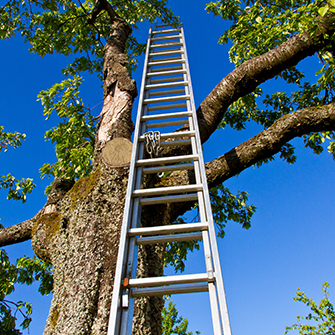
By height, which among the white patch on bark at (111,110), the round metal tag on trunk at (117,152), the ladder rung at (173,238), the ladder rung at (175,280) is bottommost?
the ladder rung at (175,280)

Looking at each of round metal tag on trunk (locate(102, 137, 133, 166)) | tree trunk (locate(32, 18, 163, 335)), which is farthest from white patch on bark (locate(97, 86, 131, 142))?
round metal tag on trunk (locate(102, 137, 133, 166))

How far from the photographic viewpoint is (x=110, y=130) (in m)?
3.60

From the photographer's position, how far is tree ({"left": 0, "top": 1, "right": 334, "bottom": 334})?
2.22 meters

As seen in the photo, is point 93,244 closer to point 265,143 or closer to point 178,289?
point 178,289

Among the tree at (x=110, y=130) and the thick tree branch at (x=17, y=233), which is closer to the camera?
the tree at (x=110, y=130)

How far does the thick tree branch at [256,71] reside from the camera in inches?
152

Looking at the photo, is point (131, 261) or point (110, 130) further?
point (110, 130)

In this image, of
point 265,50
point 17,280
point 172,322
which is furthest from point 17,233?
point 172,322

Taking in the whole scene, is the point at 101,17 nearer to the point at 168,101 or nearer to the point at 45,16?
the point at 45,16

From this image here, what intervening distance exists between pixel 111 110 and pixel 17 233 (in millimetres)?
2208

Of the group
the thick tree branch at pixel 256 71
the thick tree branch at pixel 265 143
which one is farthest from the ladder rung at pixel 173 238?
the thick tree branch at pixel 256 71

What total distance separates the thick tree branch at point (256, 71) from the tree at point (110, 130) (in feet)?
0.05

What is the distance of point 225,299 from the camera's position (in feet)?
4.99

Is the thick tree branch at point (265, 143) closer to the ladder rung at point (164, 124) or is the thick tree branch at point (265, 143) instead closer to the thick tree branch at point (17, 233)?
the ladder rung at point (164, 124)
